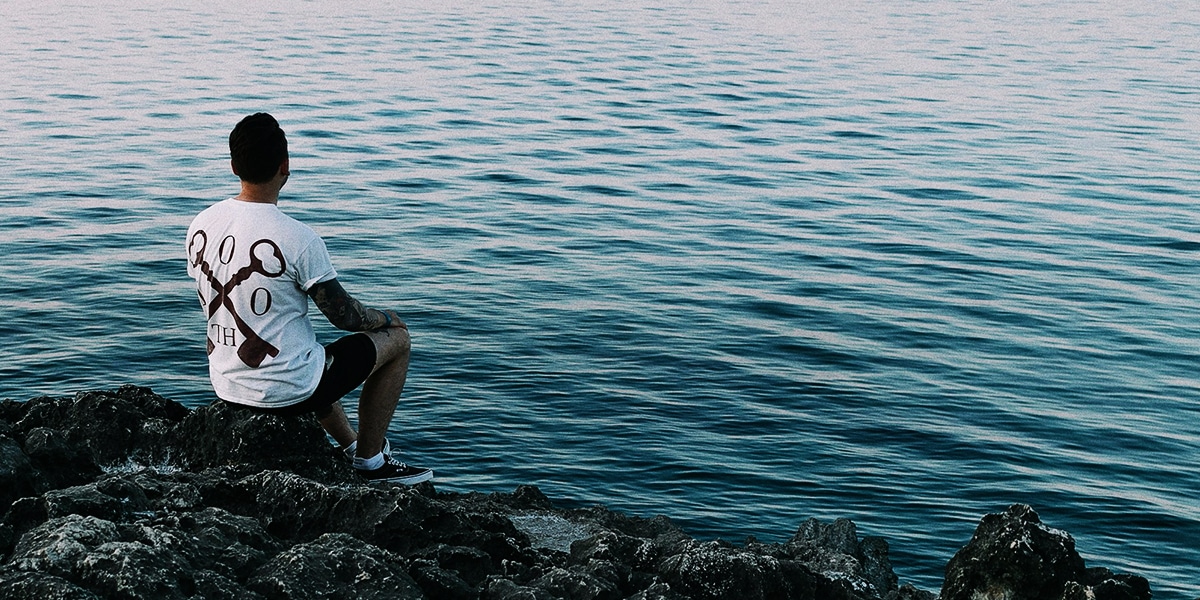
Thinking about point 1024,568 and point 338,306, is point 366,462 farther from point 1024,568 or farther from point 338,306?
point 1024,568

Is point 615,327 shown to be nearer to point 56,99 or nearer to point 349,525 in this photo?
point 349,525

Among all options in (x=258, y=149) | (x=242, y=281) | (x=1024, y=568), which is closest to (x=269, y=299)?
(x=242, y=281)

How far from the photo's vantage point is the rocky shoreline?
542cm

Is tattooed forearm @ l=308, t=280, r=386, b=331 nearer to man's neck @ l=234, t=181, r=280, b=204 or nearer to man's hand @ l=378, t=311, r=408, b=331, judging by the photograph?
man's hand @ l=378, t=311, r=408, b=331

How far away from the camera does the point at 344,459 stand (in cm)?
779

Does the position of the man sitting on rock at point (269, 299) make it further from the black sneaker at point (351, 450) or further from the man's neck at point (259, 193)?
the black sneaker at point (351, 450)

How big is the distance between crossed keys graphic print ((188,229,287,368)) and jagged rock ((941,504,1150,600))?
3652 mm

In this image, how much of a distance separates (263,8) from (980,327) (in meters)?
39.3

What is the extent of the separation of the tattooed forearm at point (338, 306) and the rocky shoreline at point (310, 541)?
71 cm

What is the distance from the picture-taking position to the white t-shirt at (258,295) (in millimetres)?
7016

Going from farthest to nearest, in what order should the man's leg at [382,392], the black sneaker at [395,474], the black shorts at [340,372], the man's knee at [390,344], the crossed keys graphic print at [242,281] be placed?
the black sneaker at [395,474] < the man's leg at [382,392] < the man's knee at [390,344] < the black shorts at [340,372] < the crossed keys graphic print at [242,281]

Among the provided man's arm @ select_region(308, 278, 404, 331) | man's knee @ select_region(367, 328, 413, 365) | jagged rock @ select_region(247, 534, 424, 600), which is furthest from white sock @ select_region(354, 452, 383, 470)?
jagged rock @ select_region(247, 534, 424, 600)

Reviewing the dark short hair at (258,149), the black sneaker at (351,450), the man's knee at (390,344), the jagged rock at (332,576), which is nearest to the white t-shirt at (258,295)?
the dark short hair at (258,149)

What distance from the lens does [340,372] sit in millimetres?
7398
